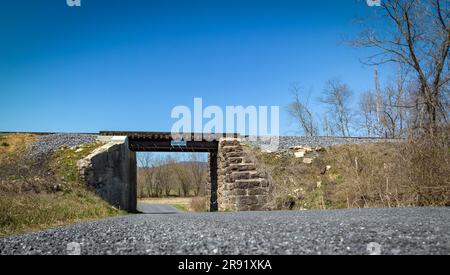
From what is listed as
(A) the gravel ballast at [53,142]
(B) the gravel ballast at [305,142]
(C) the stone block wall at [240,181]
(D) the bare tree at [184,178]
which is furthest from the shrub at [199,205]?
(D) the bare tree at [184,178]

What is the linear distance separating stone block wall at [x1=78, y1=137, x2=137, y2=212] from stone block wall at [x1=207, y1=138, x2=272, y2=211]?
4400mm

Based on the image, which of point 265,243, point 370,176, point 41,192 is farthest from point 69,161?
point 265,243

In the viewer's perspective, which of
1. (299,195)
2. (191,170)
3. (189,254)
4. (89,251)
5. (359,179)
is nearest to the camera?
(189,254)

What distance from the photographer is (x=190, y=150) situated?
60.7 ft

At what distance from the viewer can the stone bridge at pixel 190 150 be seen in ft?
46.5

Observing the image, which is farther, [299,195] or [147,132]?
[147,132]

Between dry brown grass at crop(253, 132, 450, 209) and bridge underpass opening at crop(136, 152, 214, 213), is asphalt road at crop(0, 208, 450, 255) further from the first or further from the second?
bridge underpass opening at crop(136, 152, 214, 213)

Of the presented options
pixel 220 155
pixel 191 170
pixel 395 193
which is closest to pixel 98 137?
pixel 220 155

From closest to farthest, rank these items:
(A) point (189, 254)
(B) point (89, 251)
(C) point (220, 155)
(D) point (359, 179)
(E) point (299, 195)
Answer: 1. (A) point (189, 254)
2. (B) point (89, 251)
3. (D) point (359, 179)
4. (E) point (299, 195)
5. (C) point (220, 155)

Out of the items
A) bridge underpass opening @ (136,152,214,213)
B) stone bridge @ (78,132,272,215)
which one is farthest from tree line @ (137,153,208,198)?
stone bridge @ (78,132,272,215)
